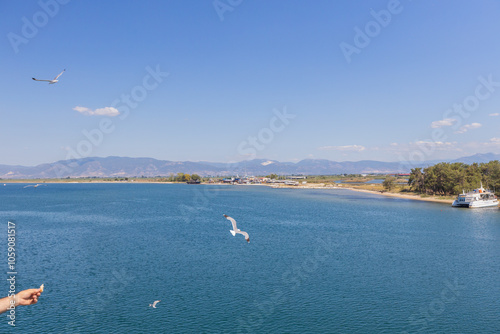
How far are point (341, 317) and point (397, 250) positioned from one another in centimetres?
2724

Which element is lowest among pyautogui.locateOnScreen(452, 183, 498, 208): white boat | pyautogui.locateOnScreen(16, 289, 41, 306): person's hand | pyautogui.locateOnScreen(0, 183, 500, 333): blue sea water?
pyautogui.locateOnScreen(0, 183, 500, 333): blue sea water

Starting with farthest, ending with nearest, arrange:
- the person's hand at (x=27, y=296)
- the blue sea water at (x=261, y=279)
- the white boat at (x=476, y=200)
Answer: the white boat at (x=476, y=200) < the blue sea water at (x=261, y=279) < the person's hand at (x=27, y=296)

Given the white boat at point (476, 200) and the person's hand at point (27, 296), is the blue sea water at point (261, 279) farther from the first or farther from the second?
the white boat at point (476, 200)

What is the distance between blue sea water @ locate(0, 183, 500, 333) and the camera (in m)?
27.0

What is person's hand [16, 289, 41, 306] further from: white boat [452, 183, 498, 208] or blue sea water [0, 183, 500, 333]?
white boat [452, 183, 498, 208]

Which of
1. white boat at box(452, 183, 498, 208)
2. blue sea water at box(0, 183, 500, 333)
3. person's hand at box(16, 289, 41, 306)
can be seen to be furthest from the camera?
white boat at box(452, 183, 498, 208)

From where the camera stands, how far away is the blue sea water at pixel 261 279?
26984mm

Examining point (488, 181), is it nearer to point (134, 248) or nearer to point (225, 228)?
point (225, 228)

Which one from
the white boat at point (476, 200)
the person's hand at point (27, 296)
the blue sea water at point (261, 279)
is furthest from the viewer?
the white boat at point (476, 200)

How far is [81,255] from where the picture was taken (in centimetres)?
4738

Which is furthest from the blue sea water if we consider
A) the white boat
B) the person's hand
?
the white boat

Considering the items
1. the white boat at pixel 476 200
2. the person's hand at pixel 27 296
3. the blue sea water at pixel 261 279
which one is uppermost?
the person's hand at pixel 27 296

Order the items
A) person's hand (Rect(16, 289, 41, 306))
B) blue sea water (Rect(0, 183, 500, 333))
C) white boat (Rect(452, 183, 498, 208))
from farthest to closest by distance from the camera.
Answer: white boat (Rect(452, 183, 498, 208)), blue sea water (Rect(0, 183, 500, 333)), person's hand (Rect(16, 289, 41, 306))

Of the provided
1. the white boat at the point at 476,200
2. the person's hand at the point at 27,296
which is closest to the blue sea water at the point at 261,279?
the person's hand at the point at 27,296
